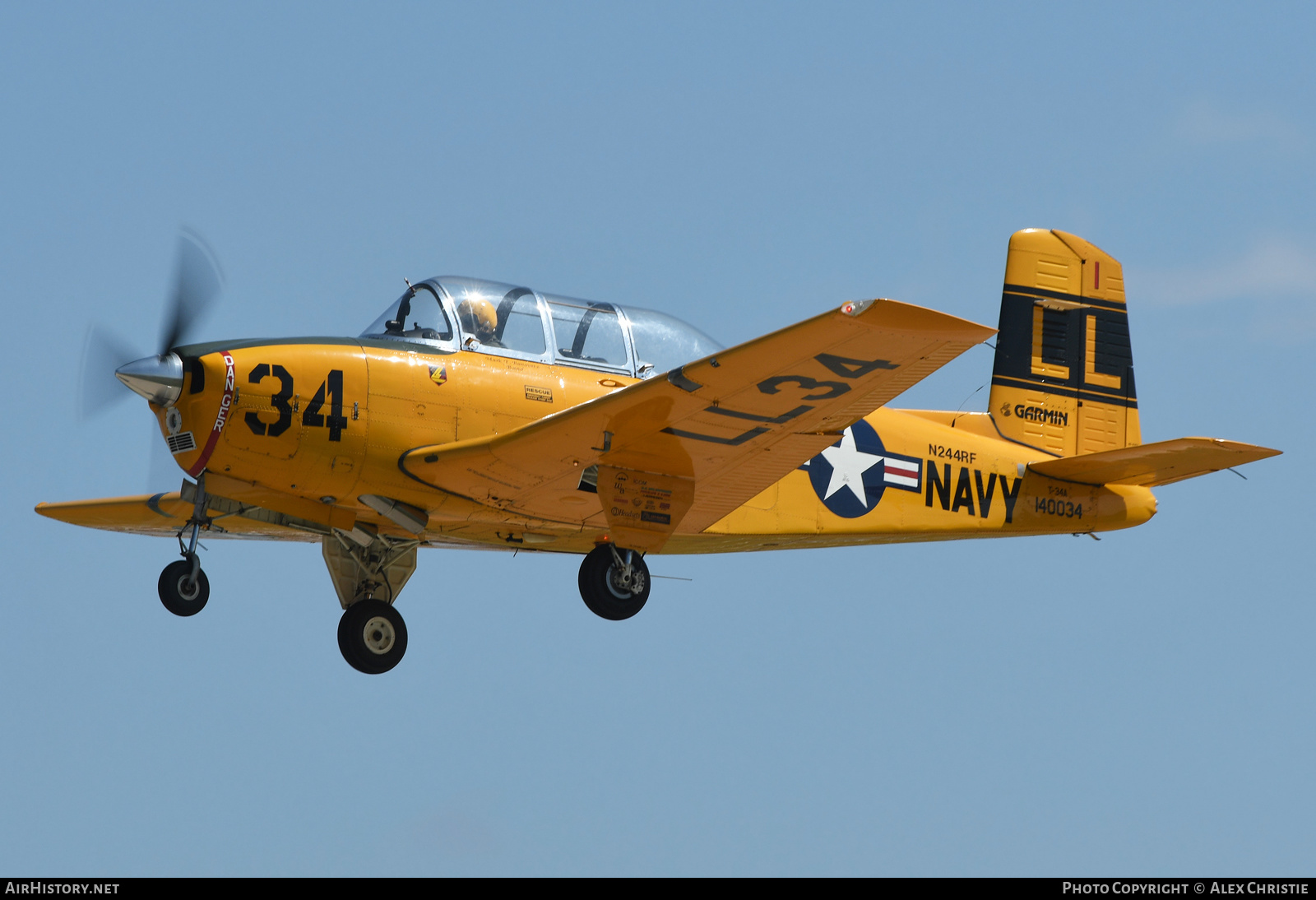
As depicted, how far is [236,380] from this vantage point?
1173cm

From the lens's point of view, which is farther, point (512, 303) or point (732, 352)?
point (512, 303)

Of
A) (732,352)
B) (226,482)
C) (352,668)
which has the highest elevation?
(732,352)

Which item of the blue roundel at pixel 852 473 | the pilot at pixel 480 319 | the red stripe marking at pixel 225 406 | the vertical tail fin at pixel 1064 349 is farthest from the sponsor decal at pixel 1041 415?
the red stripe marking at pixel 225 406

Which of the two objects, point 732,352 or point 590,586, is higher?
point 732,352

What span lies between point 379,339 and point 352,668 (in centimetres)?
288

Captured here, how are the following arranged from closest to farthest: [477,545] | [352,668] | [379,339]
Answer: [379,339] → [352,668] → [477,545]

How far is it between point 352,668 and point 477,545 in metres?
1.80

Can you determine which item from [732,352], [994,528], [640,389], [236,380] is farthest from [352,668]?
[994,528]

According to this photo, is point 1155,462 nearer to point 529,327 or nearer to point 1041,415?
point 1041,415

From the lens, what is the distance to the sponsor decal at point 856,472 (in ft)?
45.8

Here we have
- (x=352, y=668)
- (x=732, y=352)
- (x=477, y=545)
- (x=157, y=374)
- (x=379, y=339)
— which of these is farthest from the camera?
(x=477, y=545)

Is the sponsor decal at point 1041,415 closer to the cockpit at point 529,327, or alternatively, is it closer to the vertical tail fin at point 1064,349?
the vertical tail fin at point 1064,349

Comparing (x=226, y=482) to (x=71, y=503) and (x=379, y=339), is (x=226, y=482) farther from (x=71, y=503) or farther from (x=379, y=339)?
(x=71, y=503)

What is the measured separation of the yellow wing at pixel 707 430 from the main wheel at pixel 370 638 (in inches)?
59.7
